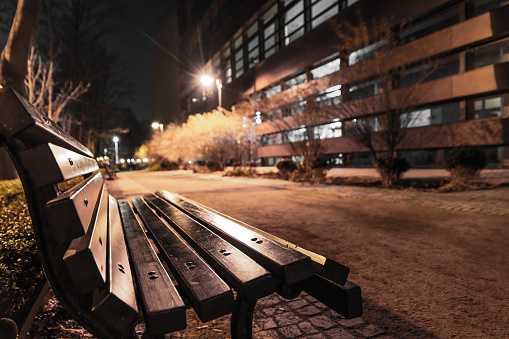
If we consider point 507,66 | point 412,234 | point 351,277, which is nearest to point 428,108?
Answer: point 507,66

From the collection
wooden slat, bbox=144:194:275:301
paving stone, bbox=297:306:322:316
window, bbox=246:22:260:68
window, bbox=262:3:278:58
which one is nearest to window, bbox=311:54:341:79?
window, bbox=262:3:278:58

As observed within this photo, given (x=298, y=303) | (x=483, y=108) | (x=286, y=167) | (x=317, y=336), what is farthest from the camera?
(x=483, y=108)

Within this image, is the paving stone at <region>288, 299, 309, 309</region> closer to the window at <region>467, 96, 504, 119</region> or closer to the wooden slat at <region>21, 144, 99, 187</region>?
the wooden slat at <region>21, 144, 99, 187</region>

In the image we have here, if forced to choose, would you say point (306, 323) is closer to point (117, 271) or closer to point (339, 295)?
point (339, 295)

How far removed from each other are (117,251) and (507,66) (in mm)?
19931

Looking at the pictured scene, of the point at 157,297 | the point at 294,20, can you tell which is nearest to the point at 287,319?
the point at 157,297

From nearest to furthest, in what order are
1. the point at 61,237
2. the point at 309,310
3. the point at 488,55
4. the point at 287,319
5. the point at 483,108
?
the point at 61,237 < the point at 287,319 < the point at 309,310 < the point at 488,55 < the point at 483,108

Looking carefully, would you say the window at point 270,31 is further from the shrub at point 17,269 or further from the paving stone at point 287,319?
the paving stone at point 287,319

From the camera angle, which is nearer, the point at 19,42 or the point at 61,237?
the point at 61,237

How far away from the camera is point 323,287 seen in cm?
145

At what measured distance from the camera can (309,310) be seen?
2299mm

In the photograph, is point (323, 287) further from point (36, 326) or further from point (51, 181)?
point (36, 326)

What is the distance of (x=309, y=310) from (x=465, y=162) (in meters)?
9.31

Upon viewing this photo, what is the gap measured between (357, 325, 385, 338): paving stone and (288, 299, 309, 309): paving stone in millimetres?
525
